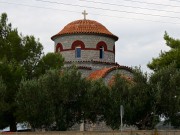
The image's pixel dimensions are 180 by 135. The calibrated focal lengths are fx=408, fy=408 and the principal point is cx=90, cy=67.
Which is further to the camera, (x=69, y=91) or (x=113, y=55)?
(x=113, y=55)

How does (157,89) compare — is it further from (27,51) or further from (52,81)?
(27,51)

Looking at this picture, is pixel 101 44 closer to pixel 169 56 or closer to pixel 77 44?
pixel 77 44

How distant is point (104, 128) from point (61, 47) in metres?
10.9

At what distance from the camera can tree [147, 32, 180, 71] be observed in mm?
33281

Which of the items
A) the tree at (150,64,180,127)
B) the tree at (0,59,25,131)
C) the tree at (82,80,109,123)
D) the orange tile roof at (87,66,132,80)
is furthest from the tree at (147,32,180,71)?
the tree at (0,59,25,131)

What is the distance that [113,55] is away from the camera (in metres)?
Answer: 40.1

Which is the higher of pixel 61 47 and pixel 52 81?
pixel 61 47

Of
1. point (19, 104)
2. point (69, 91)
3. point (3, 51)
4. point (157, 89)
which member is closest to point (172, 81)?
point (157, 89)

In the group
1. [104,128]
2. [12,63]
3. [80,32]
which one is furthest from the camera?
[80,32]

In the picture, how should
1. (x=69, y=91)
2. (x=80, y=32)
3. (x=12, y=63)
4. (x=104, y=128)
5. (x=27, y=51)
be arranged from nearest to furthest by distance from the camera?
1. (x=69, y=91)
2. (x=12, y=63)
3. (x=27, y=51)
4. (x=104, y=128)
5. (x=80, y=32)

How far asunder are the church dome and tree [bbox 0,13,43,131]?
10.7 m

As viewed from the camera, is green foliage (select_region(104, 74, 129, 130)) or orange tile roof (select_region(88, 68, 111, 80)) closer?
green foliage (select_region(104, 74, 129, 130))

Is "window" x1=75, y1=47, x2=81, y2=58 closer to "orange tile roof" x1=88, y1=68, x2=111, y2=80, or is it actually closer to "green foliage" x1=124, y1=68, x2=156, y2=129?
"orange tile roof" x1=88, y1=68, x2=111, y2=80

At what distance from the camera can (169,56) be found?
33656 millimetres
